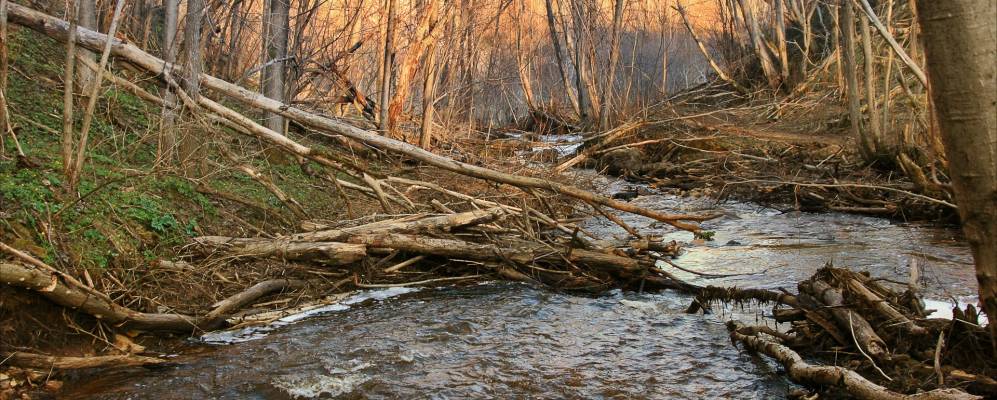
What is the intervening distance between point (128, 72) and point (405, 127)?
5.16m

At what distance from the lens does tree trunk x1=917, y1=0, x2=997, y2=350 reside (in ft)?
8.07

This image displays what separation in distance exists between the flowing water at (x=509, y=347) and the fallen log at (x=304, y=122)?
89 cm

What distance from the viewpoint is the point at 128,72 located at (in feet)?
25.3

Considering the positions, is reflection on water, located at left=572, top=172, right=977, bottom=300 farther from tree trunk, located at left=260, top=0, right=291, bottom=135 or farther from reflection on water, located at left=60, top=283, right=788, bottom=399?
tree trunk, located at left=260, top=0, right=291, bottom=135

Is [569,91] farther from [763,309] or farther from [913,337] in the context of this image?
[913,337]

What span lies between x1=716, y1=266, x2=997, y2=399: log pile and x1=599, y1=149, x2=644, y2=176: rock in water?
334 inches

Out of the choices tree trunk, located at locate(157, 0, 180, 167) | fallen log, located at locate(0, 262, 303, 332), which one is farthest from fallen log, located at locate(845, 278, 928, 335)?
tree trunk, located at locate(157, 0, 180, 167)

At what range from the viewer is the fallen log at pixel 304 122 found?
6.28m

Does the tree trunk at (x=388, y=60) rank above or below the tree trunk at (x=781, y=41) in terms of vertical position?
below

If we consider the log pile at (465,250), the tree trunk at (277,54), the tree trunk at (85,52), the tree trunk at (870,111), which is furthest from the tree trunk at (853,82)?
the tree trunk at (85,52)

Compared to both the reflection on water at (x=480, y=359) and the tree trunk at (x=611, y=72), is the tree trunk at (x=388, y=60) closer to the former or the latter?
the reflection on water at (x=480, y=359)

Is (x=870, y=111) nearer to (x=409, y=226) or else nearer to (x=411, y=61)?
(x=411, y=61)

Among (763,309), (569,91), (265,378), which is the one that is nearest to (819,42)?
(569,91)

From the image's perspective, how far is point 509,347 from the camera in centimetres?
473
